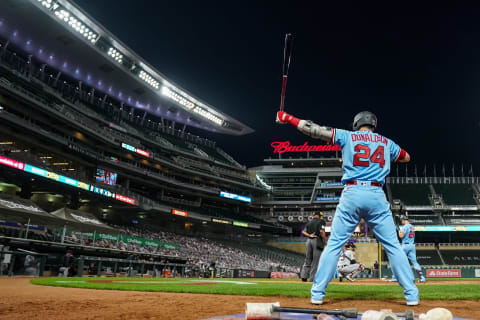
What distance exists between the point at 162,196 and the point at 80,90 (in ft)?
57.8

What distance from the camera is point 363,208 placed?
449 centimetres

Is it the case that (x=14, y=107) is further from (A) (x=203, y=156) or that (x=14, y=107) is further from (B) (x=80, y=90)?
(A) (x=203, y=156)

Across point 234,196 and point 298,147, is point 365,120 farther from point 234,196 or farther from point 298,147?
point 298,147

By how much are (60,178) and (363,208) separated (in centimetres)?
3062

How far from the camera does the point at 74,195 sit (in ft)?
119

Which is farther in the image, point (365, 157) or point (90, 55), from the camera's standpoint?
point (90, 55)

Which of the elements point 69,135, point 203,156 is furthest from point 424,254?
point 69,135

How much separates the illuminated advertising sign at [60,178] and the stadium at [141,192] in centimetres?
10

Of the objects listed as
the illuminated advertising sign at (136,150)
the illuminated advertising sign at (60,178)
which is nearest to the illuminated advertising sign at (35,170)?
the illuminated advertising sign at (60,178)

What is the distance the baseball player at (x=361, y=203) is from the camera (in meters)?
4.31

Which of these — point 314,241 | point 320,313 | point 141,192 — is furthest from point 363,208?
point 141,192

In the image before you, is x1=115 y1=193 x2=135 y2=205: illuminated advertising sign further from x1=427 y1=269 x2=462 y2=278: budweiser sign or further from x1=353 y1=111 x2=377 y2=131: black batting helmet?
x1=353 y1=111 x2=377 y2=131: black batting helmet

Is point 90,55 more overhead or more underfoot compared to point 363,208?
more overhead

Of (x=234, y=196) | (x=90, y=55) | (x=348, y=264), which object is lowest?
(x=348, y=264)
